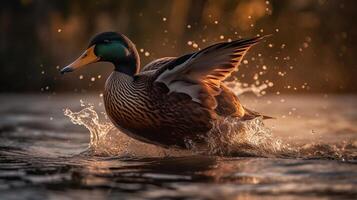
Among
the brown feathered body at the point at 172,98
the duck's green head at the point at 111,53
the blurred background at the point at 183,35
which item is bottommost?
the brown feathered body at the point at 172,98

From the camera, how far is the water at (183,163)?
5.91m

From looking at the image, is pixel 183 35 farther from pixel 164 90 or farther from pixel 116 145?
pixel 164 90

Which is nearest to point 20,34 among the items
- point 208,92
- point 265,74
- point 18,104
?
point 18,104

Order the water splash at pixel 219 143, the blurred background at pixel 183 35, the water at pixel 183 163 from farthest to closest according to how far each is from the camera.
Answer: the blurred background at pixel 183 35 → the water splash at pixel 219 143 → the water at pixel 183 163

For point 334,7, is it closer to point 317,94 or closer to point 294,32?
point 294,32

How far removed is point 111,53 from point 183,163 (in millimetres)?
1228

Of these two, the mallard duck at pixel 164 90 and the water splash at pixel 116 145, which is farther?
the water splash at pixel 116 145

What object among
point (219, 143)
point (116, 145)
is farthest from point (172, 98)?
point (116, 145)

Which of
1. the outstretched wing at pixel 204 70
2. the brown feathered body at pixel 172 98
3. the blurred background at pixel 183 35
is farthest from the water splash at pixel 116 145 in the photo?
the blurred background at pixel 183 35

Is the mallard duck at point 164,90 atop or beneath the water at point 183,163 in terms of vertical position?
atop

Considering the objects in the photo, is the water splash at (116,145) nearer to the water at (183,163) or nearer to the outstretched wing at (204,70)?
the water at (183,163)

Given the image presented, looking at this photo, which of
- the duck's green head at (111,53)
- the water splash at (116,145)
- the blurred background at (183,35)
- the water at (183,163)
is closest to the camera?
the water at (183,163)

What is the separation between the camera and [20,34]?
1909 cm

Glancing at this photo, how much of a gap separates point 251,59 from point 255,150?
32.9 ft
